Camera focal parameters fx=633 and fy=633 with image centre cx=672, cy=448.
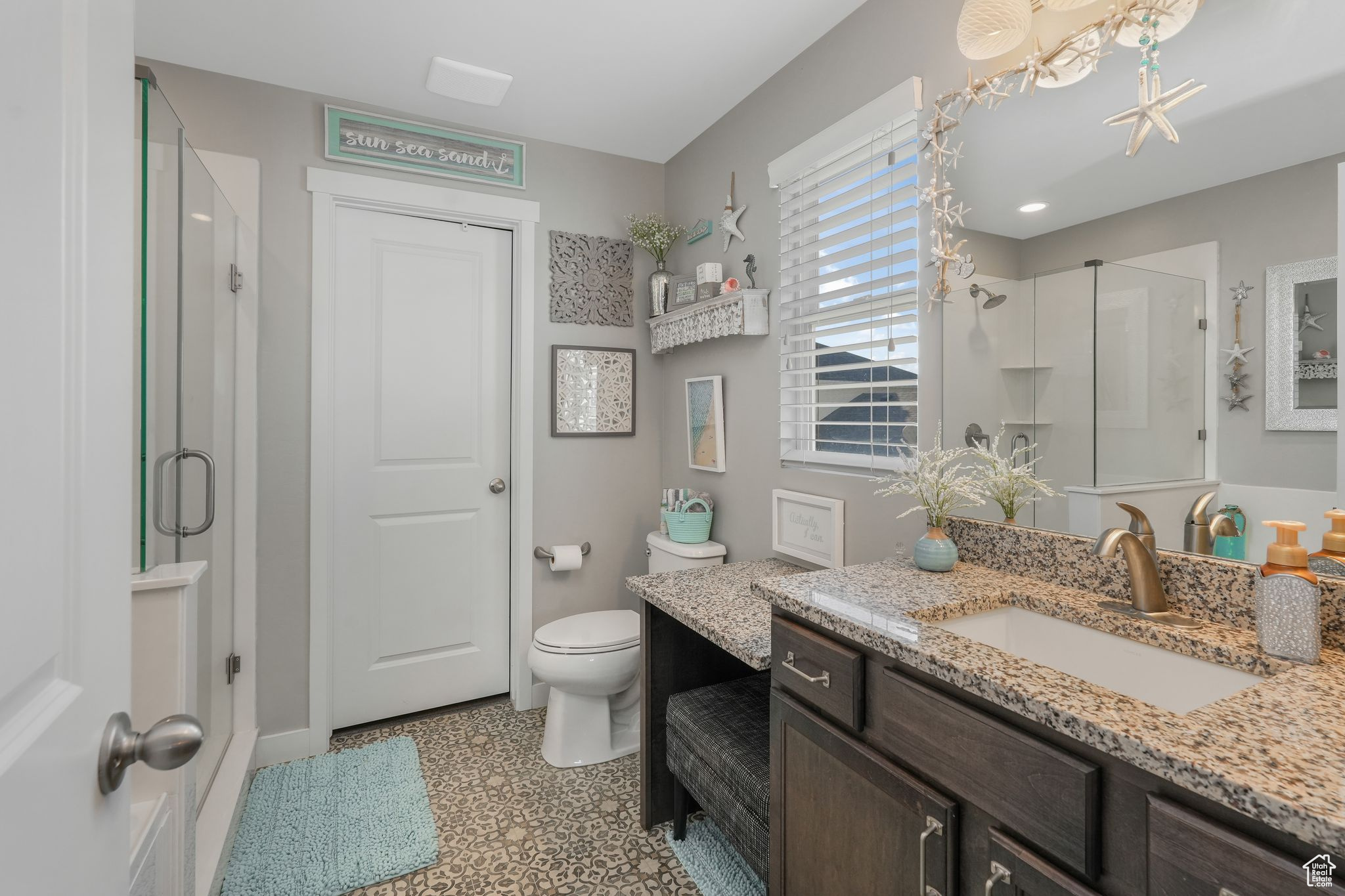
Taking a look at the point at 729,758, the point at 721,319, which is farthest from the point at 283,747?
the point at 721,319

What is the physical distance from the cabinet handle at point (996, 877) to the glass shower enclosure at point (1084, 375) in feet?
2.51

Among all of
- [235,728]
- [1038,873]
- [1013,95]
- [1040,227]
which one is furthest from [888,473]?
[235,728]

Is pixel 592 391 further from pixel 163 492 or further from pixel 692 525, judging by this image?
pixel 163 492

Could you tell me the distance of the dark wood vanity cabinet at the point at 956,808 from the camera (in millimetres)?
662

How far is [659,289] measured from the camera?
281 cm

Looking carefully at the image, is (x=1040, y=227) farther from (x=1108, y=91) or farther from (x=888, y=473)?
(x=888, y=473)

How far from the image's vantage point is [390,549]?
8.40ft

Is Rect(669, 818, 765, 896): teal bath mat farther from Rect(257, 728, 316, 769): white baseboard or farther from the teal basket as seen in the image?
Rect(257, 728, 316, 769): white baseboard

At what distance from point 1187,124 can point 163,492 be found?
2.32 meters

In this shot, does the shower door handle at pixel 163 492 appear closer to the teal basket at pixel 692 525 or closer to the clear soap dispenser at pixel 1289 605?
the teal basket at pixel 692 525

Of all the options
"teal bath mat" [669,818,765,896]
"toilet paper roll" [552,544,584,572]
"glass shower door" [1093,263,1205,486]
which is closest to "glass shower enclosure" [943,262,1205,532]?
"glass shower door" [1093,263,1205,486]

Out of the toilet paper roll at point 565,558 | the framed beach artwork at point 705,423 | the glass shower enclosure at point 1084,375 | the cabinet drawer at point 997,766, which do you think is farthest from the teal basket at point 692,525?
the cabinet drawer at point 997,766

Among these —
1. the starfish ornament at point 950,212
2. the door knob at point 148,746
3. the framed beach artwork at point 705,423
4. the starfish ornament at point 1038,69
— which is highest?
the starfish ornament at point 1038,69

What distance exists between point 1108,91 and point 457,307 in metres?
2.26
